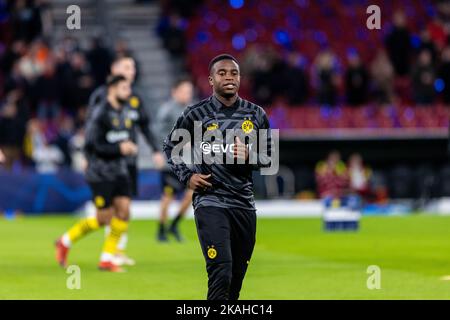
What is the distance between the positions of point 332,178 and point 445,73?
493 centimetres

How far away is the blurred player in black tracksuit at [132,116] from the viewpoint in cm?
1512

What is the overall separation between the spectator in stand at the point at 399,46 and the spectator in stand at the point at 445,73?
112 cm

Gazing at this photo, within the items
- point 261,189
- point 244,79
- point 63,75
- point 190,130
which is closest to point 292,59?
point 244,79

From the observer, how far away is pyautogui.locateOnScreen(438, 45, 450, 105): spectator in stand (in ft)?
99.3

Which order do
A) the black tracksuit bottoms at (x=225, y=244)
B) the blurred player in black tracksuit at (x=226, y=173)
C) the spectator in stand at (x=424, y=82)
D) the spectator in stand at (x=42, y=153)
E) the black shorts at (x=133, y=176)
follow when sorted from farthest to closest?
the spectator in stand at (x=424, y=82) < the spectator in stand at (x=42, y=153) < the black shorts at (x=133, y=176) < the blurred player in black tracksuit at (x=226, y=173) < the black tracksuit bottoms at (x=225, y=244)

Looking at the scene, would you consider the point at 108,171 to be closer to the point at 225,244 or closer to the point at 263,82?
the point at 225,244

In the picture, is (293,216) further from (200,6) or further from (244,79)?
(200,6)

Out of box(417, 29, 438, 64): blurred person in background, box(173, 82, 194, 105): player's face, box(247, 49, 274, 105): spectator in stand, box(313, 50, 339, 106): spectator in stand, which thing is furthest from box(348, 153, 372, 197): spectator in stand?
box(173, 82, 194, 105): player's face

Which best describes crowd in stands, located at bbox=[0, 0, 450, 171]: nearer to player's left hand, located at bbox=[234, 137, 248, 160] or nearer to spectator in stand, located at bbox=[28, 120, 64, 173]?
spectator in stand, located at bbox=[28, 120, 64, 173]

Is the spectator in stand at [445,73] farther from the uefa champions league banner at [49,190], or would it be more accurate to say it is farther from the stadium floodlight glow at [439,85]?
the uefa champions league banner at [49,190]

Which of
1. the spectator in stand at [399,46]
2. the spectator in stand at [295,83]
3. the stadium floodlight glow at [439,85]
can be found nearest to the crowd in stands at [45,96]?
the spectator in stand at [295,83]

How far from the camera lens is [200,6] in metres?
33.8

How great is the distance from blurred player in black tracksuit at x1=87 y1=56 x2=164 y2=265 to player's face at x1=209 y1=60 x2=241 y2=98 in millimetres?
5716

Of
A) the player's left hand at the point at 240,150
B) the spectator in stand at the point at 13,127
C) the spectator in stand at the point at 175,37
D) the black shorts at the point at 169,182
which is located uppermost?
the spectator in stand at the point at 175,37
